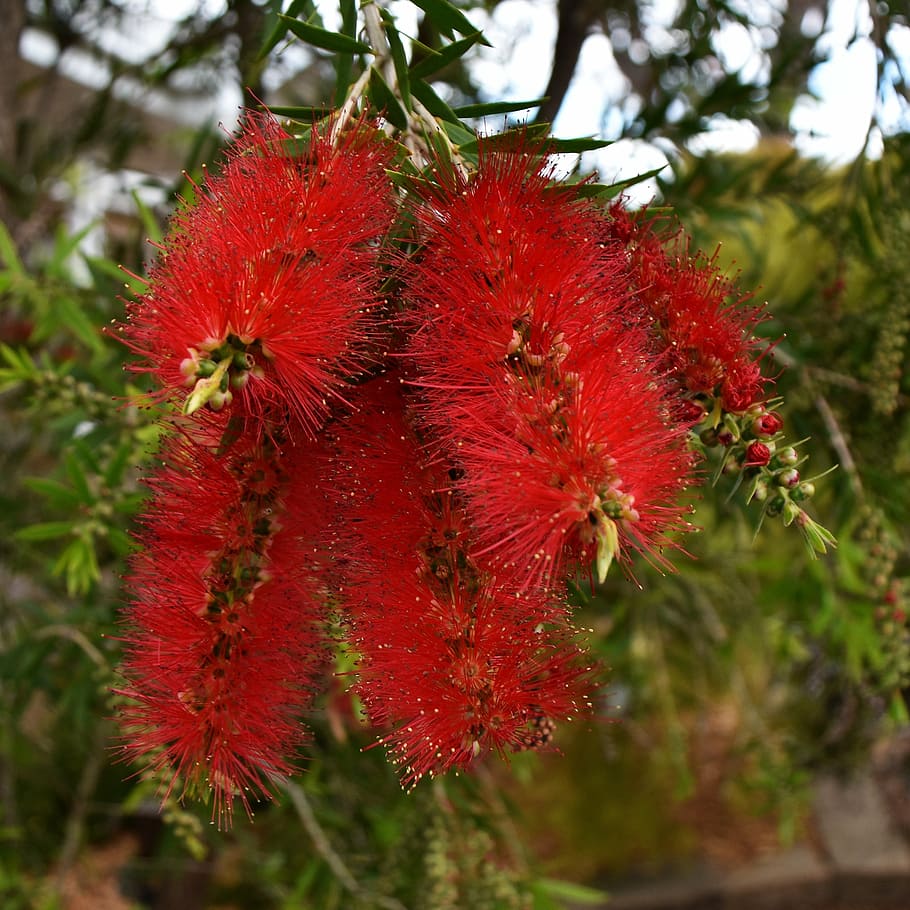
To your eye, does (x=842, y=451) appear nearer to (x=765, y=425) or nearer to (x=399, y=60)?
(x=765, y=425)

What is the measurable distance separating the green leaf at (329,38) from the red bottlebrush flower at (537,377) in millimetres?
198

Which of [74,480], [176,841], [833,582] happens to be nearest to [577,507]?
[74,480]

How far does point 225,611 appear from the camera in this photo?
0.68 metres

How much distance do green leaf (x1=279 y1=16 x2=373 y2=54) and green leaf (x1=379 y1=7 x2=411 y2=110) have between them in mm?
23

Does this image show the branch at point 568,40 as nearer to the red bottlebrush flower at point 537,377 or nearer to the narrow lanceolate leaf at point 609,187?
the narrow lanceolate leaf at point 609,187

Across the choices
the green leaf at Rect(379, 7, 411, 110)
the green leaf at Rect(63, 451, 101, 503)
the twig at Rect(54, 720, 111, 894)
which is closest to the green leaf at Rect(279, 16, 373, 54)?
the green leaf at Rect(379, 7, 411, 110)

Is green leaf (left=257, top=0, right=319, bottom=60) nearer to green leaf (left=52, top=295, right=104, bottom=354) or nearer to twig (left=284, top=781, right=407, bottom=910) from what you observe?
green leaf (left=52, top=295, right=104, bottom=354)

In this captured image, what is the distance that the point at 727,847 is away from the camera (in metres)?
3.72

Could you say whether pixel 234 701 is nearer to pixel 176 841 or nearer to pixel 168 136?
pixel 176 841

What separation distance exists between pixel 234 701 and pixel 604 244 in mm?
477

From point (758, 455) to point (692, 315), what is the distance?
144mm

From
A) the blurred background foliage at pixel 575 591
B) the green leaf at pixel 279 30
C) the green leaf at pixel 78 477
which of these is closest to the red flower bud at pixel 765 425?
the blurred background foliage at pixel 575 591

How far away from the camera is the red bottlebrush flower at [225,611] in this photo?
2.26 ft

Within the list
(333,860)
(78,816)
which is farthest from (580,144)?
(78,816)
